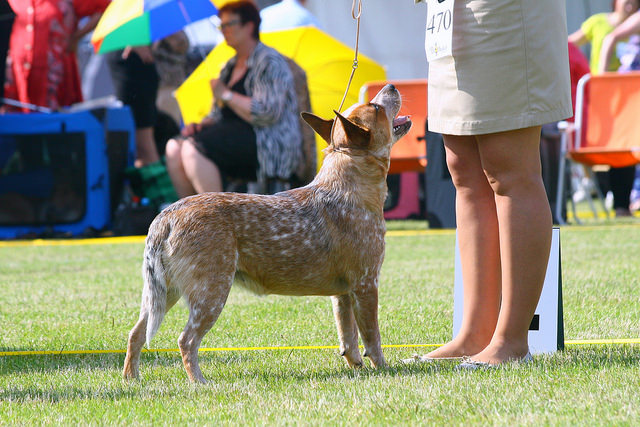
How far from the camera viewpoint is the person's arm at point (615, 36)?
10.5 metres

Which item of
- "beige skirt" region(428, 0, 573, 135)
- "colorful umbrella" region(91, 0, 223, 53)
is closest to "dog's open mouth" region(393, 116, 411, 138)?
"beige skirt" region(428, 0, 573, 135)

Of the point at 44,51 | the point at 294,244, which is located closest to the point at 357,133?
the point at 294,244

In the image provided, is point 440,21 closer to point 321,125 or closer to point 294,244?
point 321,125

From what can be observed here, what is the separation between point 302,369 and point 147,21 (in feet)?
19.7

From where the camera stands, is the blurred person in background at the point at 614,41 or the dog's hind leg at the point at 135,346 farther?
the blurred person in background at the point at 614,41

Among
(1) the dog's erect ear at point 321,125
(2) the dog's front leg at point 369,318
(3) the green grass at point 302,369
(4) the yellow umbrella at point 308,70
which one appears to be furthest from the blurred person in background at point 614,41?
(2) the dog's front leg at point 369,318

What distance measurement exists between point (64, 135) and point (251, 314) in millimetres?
5128

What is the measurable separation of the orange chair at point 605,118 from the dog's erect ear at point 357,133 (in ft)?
20.7

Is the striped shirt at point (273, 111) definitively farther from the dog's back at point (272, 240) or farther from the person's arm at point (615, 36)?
the dog's back at point (272, 240)

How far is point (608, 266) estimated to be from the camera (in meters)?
6.20

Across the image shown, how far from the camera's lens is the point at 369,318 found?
3592mm

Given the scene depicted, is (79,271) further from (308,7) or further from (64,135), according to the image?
(308,7)

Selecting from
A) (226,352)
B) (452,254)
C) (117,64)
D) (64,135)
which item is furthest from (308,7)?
(226,352)

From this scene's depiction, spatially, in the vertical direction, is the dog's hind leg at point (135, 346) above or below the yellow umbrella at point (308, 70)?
below
